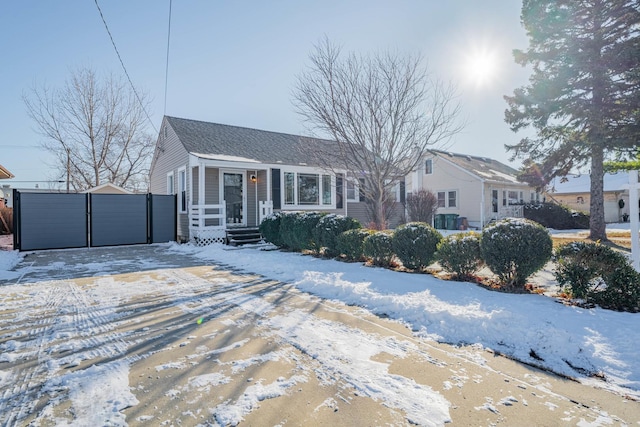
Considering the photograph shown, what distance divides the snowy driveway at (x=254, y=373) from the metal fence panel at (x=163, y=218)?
922cm

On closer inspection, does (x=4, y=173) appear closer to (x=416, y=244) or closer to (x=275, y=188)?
(x=275, y=188)

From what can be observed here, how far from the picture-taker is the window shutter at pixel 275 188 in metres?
13.6

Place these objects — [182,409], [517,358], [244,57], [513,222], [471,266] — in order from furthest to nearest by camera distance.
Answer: [244,57]
[471,266]
[513,222]
[517,358]
[182,409]

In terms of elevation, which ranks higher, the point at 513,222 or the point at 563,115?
the point at 563,115

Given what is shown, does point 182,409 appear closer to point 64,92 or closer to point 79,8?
point 79,8

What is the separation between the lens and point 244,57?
11.6 metres

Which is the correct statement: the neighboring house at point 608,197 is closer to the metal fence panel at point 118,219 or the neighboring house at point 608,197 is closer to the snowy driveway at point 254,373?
the metal fence panel at point 118,219

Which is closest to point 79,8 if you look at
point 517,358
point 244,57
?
point 244,57

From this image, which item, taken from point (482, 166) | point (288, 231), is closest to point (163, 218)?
point (288, 231)

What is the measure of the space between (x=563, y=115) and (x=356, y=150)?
9022 millimetres

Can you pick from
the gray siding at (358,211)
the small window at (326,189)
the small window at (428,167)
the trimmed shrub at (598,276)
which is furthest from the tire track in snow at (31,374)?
the small window at (428,167)

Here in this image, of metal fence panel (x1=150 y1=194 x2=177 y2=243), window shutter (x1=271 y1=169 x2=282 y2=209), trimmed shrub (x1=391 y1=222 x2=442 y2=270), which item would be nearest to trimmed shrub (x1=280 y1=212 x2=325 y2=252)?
trimmed shrub (x1=391 y1=222 x2=442 y2=270)

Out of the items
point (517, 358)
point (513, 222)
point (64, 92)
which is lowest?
point (517, 358)

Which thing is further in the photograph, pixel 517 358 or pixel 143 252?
pixel 143 252
